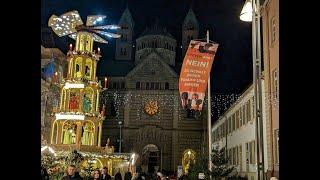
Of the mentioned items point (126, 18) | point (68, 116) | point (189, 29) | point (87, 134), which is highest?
point (126, 18)

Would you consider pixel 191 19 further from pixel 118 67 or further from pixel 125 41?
pixel 118 67

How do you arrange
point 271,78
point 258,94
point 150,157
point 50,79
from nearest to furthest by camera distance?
point 258,94 < point 271,78 < point 50,79 < point 150,157

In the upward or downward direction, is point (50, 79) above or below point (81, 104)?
above

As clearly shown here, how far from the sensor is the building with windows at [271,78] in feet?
64.2

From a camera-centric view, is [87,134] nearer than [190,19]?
Yes

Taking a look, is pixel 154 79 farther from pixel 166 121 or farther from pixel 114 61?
pixel 114 61

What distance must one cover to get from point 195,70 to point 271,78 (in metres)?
6.34

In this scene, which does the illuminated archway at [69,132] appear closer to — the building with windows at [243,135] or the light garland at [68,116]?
the light garland at [68,116]

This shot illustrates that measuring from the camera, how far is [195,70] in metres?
15.7

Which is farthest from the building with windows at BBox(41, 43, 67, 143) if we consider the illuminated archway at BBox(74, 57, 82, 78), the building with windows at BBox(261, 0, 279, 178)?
the building with windows at BBox(261, 0, 279, 178)

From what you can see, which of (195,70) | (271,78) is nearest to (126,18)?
(271,78)

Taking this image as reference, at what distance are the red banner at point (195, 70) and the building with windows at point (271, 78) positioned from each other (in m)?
4.75

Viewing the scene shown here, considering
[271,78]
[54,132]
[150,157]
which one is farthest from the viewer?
[150,157]
